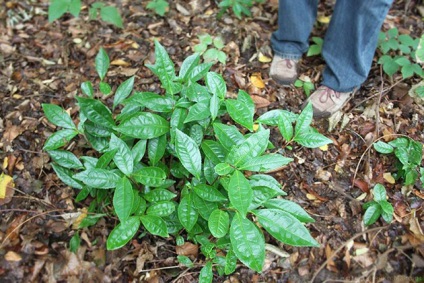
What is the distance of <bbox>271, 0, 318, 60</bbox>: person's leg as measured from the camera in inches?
97.6

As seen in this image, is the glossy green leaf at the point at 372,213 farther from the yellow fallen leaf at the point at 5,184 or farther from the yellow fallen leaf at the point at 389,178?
the yellow fallen leaf at the point at 5,184

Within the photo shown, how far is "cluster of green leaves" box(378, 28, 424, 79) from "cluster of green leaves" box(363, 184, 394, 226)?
87 cm

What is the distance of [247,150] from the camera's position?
1.64m

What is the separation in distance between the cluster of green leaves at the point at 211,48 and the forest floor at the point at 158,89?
88 millimetres

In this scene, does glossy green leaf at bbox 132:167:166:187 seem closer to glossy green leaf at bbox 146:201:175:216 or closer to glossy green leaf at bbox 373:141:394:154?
glossy green leaf at bbox 146:201:175:216

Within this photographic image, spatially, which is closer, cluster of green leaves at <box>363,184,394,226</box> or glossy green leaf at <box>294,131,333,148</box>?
glossy green leaf at <box>294,131,333,148</box>

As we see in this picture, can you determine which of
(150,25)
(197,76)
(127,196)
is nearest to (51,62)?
(150,25)

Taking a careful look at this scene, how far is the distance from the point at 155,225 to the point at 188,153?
0.36 meters

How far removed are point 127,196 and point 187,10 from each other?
187 cm

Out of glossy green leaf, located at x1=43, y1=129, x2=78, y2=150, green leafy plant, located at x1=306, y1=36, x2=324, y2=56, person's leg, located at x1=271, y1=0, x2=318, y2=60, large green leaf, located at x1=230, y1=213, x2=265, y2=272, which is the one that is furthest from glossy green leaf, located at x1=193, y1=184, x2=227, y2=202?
green leafy plant, located at x1=306, y1=36, x2=324, y2=56

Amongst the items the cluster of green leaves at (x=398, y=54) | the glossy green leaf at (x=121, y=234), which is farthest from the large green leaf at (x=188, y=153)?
the cluster of green leaves at (x=398, y=54)

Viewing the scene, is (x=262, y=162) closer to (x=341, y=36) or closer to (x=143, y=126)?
(x=143, y=126)

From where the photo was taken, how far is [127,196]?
166 cm

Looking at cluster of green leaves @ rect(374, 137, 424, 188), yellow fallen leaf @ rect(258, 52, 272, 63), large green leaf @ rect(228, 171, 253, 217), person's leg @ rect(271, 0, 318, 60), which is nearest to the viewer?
large green leaf @ rect(228, 171, 253, 217)
